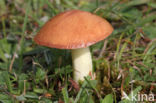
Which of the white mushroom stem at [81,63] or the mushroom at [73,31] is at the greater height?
the mushroom at [73,31]

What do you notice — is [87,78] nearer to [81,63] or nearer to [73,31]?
[81,63]

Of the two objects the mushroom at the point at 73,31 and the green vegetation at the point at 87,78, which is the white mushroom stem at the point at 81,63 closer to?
the green vegetation at the point at 87,78

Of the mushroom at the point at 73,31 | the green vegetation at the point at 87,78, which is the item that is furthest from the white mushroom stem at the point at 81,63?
the mushroom at the point at 73,31

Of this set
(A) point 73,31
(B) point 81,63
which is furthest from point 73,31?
(B) point 81,63

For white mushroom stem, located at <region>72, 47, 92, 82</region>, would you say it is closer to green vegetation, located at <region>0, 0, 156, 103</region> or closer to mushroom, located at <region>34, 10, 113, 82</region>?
green vegetation, located at <region>0, 0, 156, 103</region>

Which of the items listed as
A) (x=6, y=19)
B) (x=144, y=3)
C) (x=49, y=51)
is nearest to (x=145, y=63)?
(x=49, y=51)

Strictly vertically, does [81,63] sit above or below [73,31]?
below
